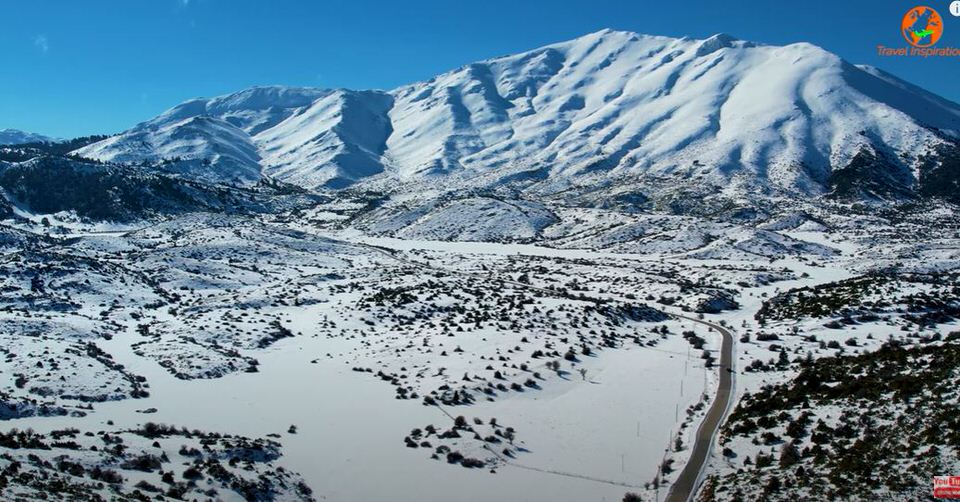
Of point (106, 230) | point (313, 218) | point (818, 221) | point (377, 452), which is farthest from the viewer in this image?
point (313, 218)

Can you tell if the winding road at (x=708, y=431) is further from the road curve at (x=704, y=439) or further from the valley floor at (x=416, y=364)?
the valley floor at (x=416, y=364)

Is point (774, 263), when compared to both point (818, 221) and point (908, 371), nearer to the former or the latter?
point (818, 221)

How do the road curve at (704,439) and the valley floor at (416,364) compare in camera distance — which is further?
the valley floor at (416,364)

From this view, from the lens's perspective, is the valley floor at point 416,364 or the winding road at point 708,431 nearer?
the winding road at point 708,431

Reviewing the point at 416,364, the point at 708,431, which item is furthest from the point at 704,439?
the point at 416,364

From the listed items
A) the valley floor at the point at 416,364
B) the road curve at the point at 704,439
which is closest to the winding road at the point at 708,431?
the road curve at the point at 704,439

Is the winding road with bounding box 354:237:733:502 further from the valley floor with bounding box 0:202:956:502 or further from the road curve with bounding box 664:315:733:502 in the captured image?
the valley floor with bounding box 0:202:956:502

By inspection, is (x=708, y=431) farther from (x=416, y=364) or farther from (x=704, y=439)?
(x=416, y=364)

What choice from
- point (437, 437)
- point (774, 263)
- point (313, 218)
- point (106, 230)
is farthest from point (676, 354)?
point (313, 218)
